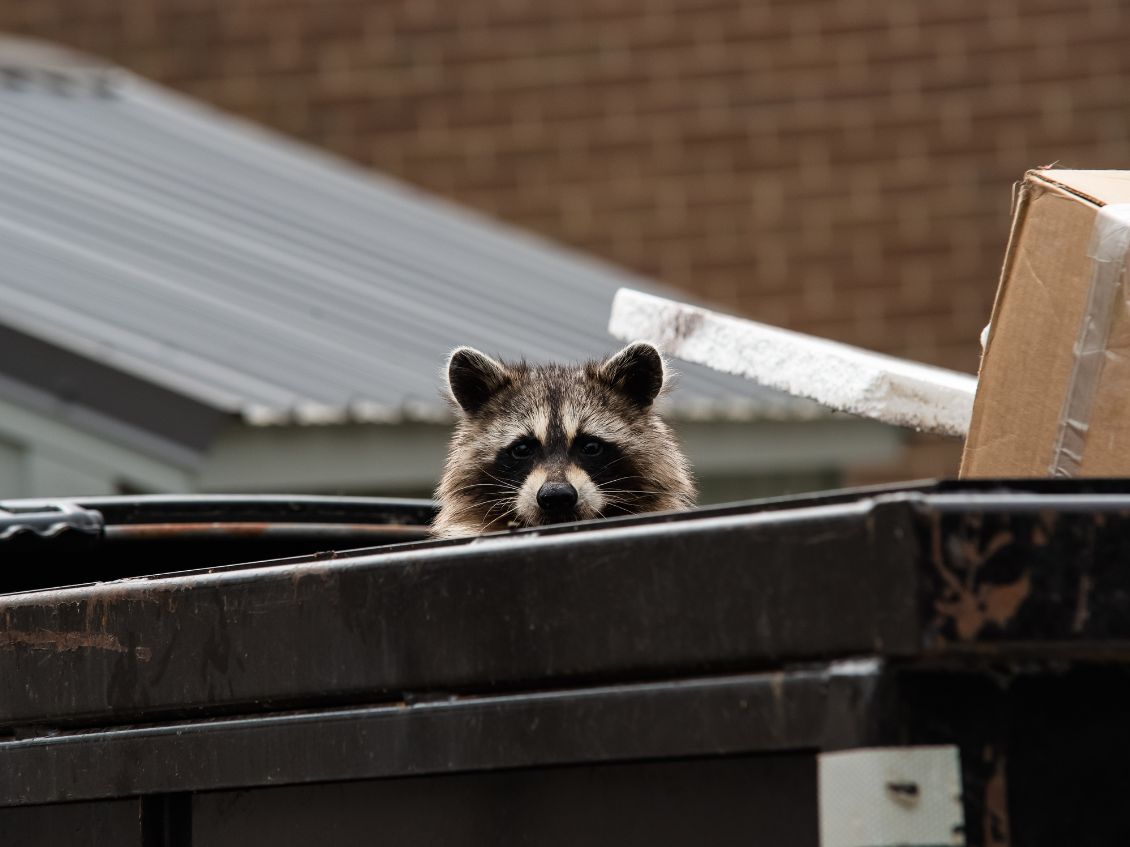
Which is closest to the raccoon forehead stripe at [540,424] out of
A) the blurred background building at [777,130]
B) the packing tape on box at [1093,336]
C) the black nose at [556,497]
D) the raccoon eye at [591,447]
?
the raccoon eye at [591,447]

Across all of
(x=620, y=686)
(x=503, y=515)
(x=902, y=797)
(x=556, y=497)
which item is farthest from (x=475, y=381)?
(x=902, y=797)

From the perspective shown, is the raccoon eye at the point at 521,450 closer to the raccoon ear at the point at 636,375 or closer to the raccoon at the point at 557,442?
the raccoon at the point at 557,442

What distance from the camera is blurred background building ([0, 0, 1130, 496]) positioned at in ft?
46.7

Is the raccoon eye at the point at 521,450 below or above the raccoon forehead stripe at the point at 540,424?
below

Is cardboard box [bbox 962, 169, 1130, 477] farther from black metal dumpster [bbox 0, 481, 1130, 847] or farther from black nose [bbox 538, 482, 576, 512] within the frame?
black nose [bbox 538, 482, 576, 512]

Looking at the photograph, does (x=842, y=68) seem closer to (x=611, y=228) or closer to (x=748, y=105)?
(x=748, y=105)

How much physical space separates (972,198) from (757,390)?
5349 millimetres

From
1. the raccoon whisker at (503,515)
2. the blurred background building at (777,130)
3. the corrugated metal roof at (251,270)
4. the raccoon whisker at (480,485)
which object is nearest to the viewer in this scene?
the raccoon whisker at (503,515)

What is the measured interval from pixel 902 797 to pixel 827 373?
1.76m

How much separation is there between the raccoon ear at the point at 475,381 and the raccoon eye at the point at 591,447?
0.43 metres

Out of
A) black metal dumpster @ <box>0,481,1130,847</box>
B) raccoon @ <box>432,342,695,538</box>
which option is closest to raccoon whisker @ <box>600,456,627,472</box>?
raccoon @ <box>432,342,695,538</box>

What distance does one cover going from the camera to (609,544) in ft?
7.06

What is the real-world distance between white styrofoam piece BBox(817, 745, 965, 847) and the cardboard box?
814mm

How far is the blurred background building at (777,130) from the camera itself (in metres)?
14.2
